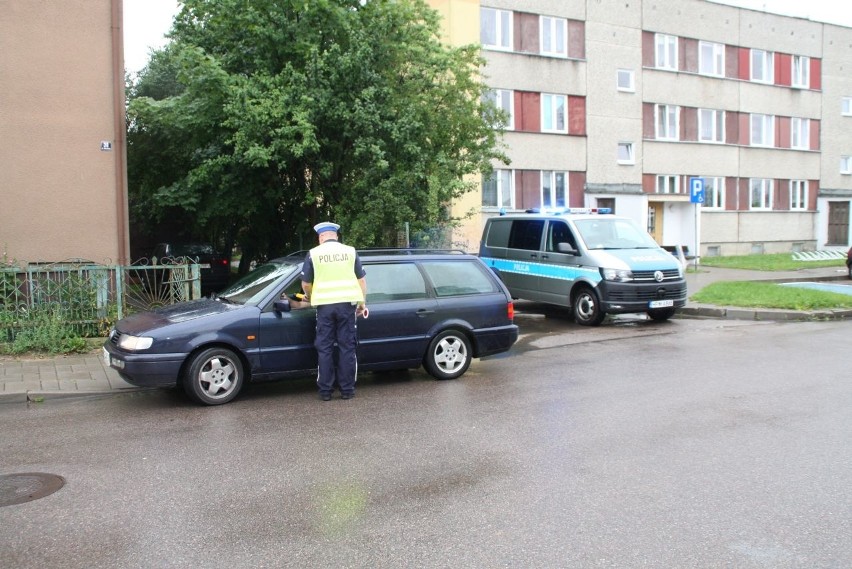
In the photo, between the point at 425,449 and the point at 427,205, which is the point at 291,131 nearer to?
the point at 427,205

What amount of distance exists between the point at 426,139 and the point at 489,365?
6041mm

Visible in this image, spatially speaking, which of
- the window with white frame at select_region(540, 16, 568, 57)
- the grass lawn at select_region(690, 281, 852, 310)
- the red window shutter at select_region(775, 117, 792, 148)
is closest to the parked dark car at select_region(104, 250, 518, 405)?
the grass lawn at select_region(690, 281, 852, 310)

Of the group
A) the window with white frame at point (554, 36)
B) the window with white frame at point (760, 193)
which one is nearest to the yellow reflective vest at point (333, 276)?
the window with white frame at point (554, 36)

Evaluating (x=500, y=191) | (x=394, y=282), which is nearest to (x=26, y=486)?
(x=394, y=282)

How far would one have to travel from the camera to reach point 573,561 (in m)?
3.66

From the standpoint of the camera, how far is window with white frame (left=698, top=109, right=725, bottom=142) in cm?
3008

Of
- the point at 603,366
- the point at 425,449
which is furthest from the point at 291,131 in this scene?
the point at 425,449

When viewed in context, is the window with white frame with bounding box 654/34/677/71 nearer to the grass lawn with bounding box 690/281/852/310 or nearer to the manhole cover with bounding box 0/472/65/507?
the grass lawn with bounding box 690/281/852/310

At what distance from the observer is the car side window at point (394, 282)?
8180mm

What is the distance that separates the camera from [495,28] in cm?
2491

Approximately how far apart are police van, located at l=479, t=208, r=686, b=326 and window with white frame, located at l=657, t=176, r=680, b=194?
1563 cm

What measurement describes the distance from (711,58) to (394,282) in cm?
2665

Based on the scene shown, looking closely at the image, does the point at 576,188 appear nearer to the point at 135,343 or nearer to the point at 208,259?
the point at 208,259

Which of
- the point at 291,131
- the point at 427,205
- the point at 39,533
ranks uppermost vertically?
the point at 291,131
